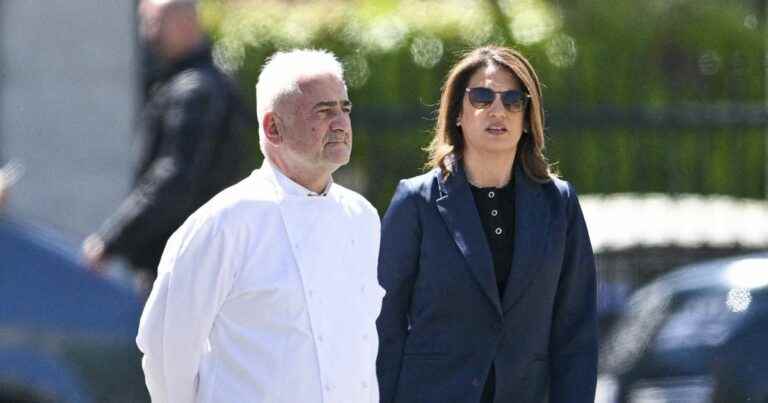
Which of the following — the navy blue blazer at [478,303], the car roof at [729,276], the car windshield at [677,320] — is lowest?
the car windshield at [677,320]

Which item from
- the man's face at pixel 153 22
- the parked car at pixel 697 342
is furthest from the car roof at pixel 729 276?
the man's face at pixel 153 22

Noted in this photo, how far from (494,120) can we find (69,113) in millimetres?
5992

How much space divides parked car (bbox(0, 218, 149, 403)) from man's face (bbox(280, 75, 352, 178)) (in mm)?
2676

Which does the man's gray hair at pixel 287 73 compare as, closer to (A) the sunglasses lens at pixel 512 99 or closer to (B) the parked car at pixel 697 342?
(A) the sunglasses lens at pixel 512 99

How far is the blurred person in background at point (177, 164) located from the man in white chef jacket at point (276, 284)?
2817 millimetres

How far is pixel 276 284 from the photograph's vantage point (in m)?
4.08

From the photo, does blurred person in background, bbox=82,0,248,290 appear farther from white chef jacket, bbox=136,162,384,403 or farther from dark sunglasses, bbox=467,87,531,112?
white chef jacket, bbox=136,162,384,403

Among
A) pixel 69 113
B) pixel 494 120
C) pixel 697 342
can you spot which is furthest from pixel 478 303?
pixel 69 113

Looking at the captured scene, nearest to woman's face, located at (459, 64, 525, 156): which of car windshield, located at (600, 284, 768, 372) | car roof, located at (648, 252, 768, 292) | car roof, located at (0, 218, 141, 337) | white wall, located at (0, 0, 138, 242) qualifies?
car windshield, located at (600, 284, 768, 372)

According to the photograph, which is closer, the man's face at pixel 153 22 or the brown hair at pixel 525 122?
the brown hair at pixel 525 122

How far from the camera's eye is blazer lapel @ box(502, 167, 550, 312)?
4777 mm

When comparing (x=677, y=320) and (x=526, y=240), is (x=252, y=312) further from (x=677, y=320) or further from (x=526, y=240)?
(x=677, y=320)

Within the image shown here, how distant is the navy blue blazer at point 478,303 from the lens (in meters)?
4.78

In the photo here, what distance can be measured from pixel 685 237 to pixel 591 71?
309cm
